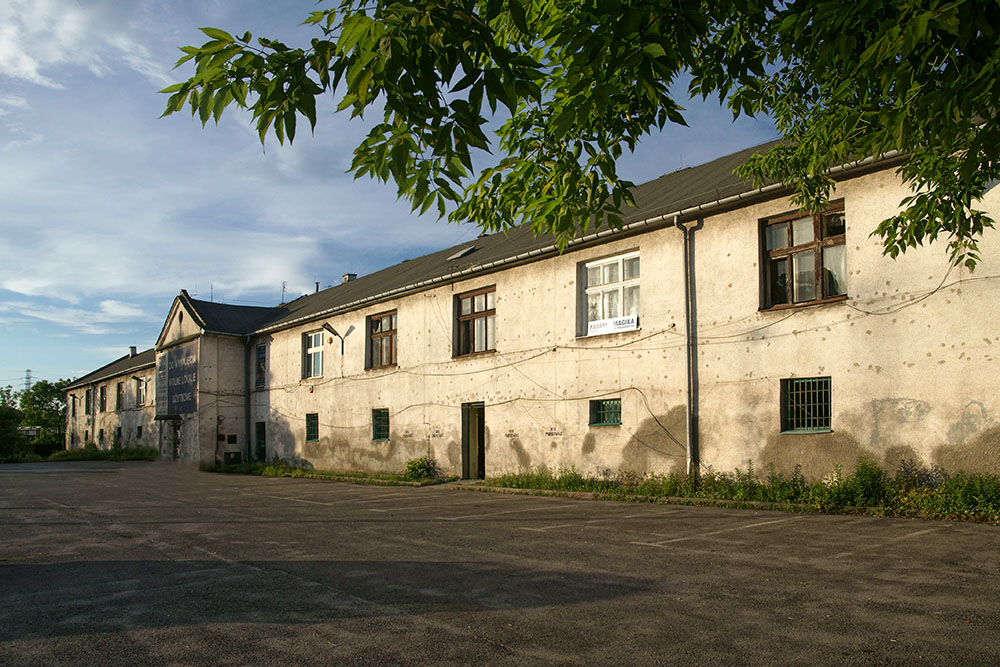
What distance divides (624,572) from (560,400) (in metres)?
10.5

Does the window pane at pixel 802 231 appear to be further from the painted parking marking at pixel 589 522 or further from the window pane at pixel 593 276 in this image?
the painted parking marking at pixel 589 522

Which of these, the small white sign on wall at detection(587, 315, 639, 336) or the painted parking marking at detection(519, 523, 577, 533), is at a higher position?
the small white sign on wall at detection(587, 315, 639, 336)

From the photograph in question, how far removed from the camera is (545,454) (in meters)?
17.7

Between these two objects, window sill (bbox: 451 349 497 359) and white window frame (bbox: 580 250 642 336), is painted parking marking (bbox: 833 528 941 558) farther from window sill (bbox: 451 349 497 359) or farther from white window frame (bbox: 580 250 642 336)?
window sill (bbox: 451 349 497 359)

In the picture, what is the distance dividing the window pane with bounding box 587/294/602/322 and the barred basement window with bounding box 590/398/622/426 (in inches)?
75.6

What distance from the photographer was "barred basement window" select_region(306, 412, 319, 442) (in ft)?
91.2

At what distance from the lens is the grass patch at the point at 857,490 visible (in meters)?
10.4

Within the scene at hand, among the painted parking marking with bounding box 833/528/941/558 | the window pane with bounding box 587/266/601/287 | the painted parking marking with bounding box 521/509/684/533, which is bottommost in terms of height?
the painted parking marking with bounding box 521/509/684/533

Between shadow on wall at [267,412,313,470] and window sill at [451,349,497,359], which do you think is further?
shadow on wall at [267,412,313,470]


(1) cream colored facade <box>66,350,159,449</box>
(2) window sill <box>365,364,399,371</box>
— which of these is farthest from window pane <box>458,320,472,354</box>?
(1) cream colored facade <box>66,350,159,449</box>

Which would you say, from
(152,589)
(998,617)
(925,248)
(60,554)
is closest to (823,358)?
(925,248)

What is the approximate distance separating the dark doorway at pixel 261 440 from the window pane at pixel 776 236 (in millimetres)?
23421

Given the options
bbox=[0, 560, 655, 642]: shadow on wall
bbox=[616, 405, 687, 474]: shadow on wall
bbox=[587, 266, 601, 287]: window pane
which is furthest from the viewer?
bbox=[587, 266, 601, 287]: window pane

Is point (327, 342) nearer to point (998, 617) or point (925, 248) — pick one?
point (925, 248)
